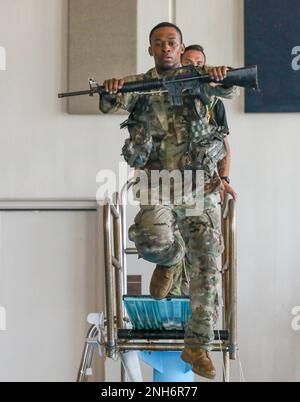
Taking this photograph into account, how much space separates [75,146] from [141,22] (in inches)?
32.0

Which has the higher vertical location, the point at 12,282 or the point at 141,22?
the point at 141,22

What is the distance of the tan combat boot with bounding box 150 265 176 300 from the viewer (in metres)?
2.36

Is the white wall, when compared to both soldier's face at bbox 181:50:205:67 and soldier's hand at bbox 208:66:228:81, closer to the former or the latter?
soldier's face at bbox 181:50:205:67

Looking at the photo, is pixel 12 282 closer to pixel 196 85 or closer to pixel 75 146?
pixel 75 146

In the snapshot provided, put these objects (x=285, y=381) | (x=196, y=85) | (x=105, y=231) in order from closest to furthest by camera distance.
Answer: (x=196, y=85) → (x=105, y=231) → (x=285, y=381)

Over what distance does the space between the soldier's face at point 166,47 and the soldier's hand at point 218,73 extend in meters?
0.18

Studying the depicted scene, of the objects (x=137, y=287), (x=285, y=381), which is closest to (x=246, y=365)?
(x=285, y=381)

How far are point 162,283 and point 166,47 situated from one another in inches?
30.8

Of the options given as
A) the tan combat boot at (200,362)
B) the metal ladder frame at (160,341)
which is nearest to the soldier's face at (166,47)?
the metal ladder frame at (160,341)

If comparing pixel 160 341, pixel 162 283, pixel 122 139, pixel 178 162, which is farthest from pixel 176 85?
pixel 122 139

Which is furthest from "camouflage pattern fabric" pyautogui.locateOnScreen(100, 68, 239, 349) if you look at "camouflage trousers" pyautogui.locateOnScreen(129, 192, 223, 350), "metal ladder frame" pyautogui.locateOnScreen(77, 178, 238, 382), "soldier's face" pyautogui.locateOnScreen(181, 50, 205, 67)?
"soldier's face" pyautogui.locateOnScreen(181, 50, 205, 67)

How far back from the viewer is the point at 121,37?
402 cm

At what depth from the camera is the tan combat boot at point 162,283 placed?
2.36m

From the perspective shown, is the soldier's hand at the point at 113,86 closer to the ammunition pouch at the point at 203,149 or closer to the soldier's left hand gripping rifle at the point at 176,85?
the soldier's left hand gripping rifle at the point at 176,85
